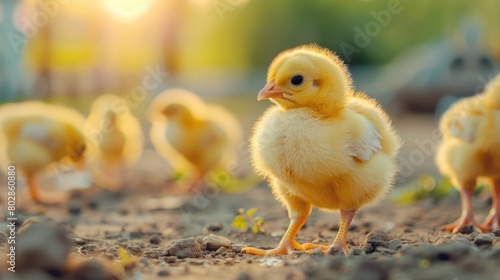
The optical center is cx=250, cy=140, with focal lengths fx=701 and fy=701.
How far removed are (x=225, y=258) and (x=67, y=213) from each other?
296cm

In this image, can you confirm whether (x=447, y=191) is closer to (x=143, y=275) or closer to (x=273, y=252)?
(x=273, y=252)

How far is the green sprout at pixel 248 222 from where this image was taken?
5.12 metres

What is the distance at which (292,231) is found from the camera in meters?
4.56

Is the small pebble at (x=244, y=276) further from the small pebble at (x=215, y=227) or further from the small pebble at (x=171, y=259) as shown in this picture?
the small pebble at (x=215, y=227)

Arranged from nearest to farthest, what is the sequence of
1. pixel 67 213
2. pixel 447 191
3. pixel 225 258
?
pixel 225 258 < pixel 67 213 < pixel 447 191

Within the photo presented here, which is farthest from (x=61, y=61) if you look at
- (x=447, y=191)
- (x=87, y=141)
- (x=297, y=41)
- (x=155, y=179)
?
(x=447, y=191)

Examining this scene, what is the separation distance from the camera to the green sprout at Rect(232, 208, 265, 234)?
16.8 ft

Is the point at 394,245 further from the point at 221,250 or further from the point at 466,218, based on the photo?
the point at 466,218

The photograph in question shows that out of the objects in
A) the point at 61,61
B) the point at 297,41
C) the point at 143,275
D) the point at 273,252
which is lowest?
the point at 143,275

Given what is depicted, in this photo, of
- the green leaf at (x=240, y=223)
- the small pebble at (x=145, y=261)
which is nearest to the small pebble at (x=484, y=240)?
the green leaf at (x=240, y=223)

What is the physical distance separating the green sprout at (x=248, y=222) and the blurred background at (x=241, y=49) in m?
4.33

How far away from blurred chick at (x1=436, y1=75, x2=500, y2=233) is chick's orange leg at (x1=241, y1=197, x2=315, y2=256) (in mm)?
1395

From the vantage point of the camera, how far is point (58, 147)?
24.3ft

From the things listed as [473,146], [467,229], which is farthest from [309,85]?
[467,229]
